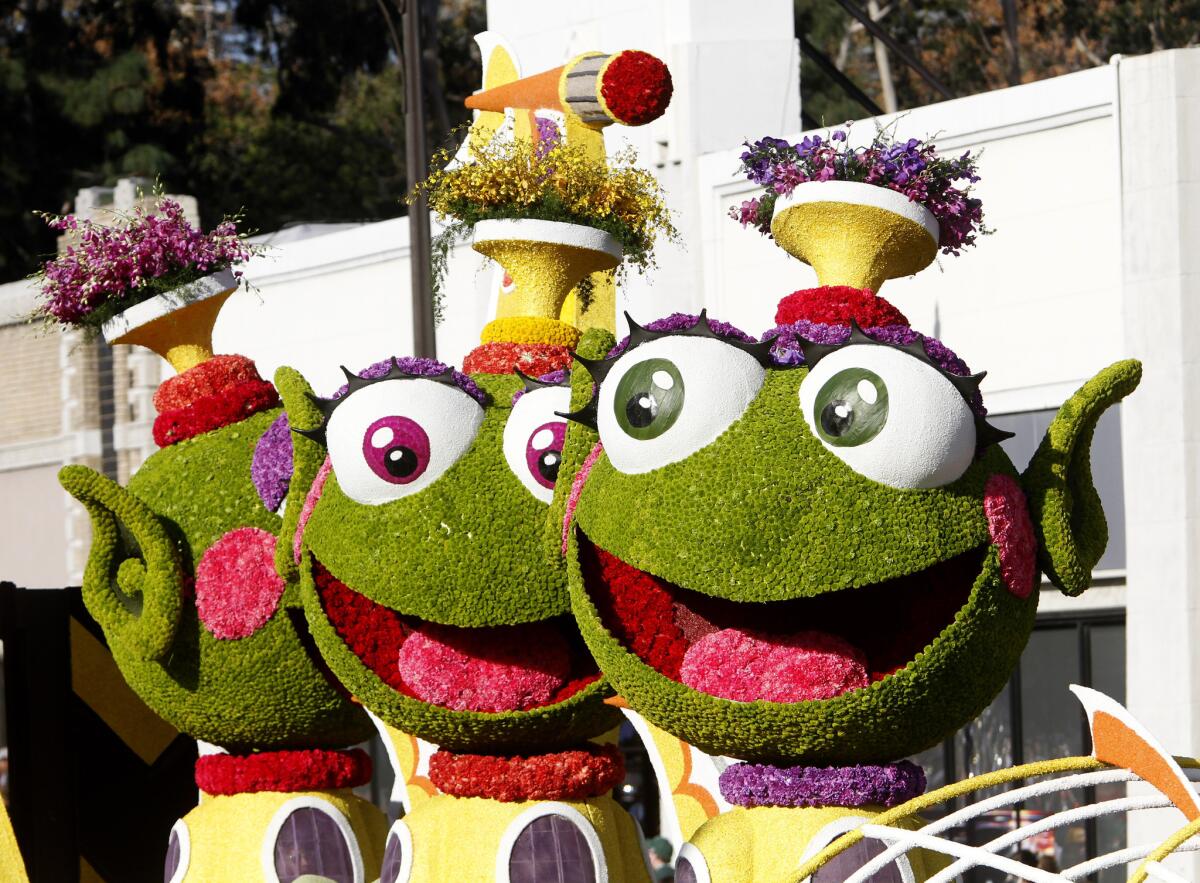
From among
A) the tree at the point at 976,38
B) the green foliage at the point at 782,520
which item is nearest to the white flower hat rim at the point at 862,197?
the green foliage at the point at 782,520

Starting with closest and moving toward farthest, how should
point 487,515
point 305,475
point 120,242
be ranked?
point 487,515 < point 305,475 < point 120,242

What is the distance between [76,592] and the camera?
9.88 meters

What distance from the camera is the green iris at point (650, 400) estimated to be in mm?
6633

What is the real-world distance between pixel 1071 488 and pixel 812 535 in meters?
1.13

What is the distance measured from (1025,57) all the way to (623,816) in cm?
2414

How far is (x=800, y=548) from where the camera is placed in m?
6.45

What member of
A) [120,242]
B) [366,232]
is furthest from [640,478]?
[366,232]

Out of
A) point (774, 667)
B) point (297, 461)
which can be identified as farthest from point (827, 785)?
point (297, 461)

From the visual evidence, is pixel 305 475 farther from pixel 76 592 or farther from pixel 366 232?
pixel 366 232

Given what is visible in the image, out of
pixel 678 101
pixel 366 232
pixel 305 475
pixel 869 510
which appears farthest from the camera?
pixel 366 232

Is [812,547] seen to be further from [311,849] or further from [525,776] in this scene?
[311,849]

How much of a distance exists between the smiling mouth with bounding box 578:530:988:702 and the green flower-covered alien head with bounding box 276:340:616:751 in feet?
1.19

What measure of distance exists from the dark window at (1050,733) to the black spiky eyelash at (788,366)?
6438 millimetres

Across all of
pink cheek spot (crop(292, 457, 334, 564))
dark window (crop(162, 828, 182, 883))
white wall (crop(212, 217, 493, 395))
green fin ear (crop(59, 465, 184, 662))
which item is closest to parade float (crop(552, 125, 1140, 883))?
pink cheek spot (crop(292, 457, 334, 564))
